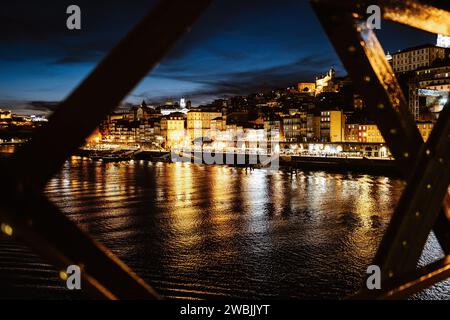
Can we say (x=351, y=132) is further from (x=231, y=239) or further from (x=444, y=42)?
(x=231, y=239)

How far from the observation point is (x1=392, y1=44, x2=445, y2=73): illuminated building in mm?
73062

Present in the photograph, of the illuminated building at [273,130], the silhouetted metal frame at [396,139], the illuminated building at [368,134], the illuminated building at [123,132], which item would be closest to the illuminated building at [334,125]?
the illuminated building at [368,134]

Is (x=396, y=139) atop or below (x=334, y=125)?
below

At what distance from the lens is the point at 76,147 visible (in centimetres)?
94

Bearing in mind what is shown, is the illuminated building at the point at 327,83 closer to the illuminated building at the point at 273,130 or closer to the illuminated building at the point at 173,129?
the illuminated building at the point at 273,130

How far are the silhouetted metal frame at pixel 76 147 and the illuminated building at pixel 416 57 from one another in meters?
80.4

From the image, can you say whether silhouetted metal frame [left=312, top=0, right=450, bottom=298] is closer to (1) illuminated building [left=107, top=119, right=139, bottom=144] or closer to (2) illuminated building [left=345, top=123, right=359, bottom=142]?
(2) illuminated building [left=345, top=123, right=359, bottom=142]

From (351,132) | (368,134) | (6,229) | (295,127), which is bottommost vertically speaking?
(6,229)

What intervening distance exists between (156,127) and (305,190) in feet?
271

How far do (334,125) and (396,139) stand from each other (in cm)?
6712

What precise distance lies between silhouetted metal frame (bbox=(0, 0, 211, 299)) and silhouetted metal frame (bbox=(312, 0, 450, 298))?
503 mm

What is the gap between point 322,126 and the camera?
68.4 meters

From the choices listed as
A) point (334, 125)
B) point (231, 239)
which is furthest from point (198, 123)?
point (231, 239)

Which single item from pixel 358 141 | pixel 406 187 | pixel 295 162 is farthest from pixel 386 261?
→ pixel 358 141
